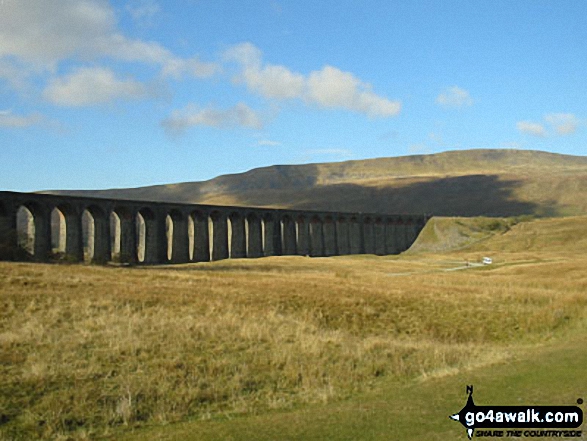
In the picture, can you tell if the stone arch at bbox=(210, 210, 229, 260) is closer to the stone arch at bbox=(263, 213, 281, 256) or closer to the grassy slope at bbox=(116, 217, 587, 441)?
the stone arch at bbox=(263, 213, 281, 256)

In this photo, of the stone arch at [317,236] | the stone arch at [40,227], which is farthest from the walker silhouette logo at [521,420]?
the stone arch at [317,236]

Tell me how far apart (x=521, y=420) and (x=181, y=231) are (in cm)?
7442

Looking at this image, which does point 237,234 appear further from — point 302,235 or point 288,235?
Result: point 302,235

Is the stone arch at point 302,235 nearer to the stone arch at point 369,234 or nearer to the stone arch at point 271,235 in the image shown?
the stone arch at point 271,235

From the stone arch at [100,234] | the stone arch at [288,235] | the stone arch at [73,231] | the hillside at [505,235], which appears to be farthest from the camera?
the stone arch at [288,235]

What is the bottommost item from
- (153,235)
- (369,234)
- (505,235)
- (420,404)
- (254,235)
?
(420,404)

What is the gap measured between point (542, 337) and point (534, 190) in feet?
595

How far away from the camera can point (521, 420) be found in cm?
841

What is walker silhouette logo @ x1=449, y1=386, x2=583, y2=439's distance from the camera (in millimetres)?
7902

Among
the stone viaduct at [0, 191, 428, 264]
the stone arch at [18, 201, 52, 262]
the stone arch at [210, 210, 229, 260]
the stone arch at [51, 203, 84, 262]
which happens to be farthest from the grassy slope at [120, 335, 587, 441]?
the stone arch at [210, 210, 229, 260]

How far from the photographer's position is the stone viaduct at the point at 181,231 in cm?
6116

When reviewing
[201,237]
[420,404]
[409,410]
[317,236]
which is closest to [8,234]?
[201,237]

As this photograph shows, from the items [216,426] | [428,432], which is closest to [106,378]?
[216,426]

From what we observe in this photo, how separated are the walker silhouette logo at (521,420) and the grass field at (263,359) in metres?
0.30
